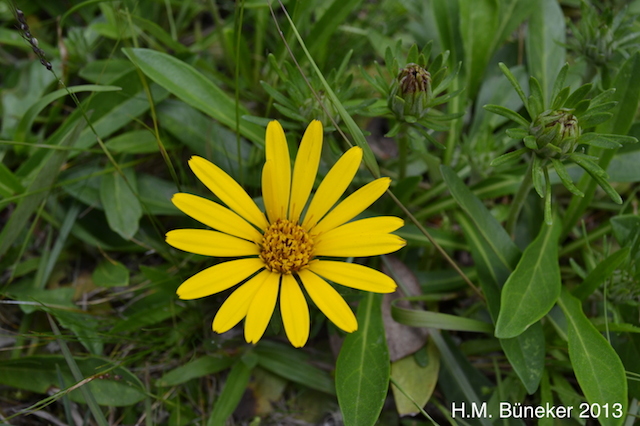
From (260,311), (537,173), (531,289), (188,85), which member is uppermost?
(188,85)

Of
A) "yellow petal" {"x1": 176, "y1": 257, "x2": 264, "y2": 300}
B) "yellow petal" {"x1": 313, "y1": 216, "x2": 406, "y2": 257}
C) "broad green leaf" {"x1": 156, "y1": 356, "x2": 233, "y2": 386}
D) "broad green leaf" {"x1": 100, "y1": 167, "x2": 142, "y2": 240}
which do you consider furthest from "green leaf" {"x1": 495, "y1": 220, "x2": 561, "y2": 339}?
"broad green leaf" {"x1": 100, "y1": 167, "x2": 142, "y2": 240}

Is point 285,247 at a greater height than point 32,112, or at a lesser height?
lesser

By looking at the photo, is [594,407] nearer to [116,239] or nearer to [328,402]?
[328,402]

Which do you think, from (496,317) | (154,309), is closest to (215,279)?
(154,309)

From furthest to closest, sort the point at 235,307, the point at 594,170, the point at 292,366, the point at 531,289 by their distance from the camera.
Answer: the point at 292,366, the point at 531,289, the point at 594,170, the point at 235,307

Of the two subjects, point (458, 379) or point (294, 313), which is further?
point (458, 379)

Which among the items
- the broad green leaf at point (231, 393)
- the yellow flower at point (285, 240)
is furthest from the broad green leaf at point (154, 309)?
the yellow flower at point (285, 240)

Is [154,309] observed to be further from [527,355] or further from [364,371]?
[527,355]

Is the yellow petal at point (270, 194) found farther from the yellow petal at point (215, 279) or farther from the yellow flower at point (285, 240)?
the yellow petal at point (215, 279)
